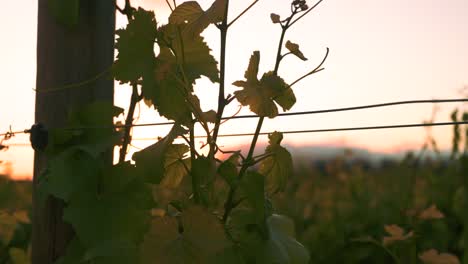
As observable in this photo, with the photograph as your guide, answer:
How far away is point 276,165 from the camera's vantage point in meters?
1.43

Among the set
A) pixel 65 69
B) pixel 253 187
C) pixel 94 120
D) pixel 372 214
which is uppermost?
pixel 65 69

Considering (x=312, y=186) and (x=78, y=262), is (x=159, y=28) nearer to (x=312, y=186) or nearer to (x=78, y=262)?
(x=78, y=262)

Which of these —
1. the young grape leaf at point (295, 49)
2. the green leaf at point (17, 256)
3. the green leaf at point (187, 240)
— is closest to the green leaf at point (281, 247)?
the green leaf at point (187, 240)

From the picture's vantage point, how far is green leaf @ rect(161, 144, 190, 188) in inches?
54.6

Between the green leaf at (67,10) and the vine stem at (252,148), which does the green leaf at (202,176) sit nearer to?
the vine stem at (252,148)

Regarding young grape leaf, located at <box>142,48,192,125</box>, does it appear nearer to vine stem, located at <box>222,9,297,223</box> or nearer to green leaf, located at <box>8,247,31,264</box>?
vine stem, located at <box>222,9,297,223</box>

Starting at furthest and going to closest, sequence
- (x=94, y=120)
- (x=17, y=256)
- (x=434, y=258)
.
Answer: (x=434, y=258), (x=17, y=256), (x=94, y=120)

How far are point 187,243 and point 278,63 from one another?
386 mm

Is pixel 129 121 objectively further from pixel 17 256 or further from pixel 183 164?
pixel 17 256

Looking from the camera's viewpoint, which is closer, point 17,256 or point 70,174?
point 70,174

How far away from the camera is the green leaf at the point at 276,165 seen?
140 centimetres

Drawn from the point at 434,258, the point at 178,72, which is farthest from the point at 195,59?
the point at 434,258

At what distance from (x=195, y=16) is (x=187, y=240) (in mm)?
427

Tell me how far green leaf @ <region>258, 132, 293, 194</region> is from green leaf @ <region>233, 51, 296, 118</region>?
0.14 metres
